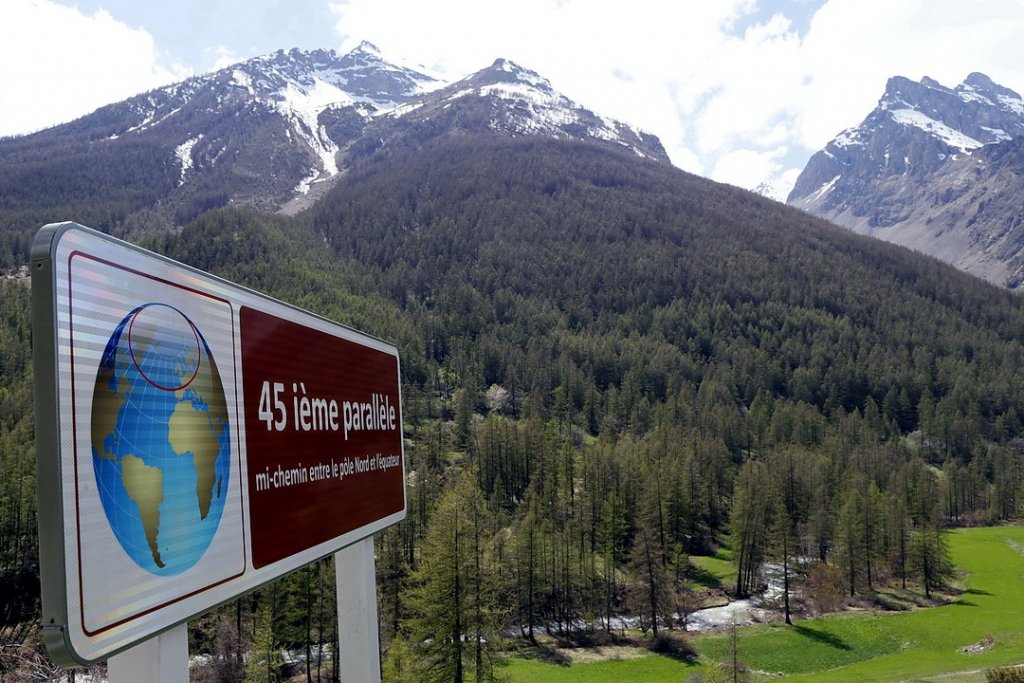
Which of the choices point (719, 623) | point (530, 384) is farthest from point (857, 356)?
point (719, 623)

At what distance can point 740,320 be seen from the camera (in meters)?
183

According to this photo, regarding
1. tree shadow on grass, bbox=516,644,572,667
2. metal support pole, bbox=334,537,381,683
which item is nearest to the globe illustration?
metal support pole, bbox=334,537,381,683

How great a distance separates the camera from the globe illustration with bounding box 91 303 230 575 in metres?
3.66

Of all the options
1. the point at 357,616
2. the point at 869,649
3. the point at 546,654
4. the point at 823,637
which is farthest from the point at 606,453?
the point at 357,616

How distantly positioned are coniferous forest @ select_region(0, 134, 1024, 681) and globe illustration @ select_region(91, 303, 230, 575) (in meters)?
5.10

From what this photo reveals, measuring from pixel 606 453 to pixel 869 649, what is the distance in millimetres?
33720

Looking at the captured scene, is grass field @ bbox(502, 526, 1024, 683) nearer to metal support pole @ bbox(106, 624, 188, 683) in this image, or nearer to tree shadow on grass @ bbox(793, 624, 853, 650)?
tree shadow on grass @ bbox(793, 624, 853, 650)

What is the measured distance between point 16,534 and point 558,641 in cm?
3879

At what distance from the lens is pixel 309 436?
235 inches

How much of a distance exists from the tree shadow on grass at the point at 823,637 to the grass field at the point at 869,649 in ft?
0.23

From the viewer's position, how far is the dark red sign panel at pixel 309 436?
5.17 meters

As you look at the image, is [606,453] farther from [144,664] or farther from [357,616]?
[144,664]

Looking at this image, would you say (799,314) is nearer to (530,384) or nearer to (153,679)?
(530,384)

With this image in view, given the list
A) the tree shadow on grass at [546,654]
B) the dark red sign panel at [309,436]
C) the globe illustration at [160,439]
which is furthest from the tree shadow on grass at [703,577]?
the globe illustration at [160,439]
